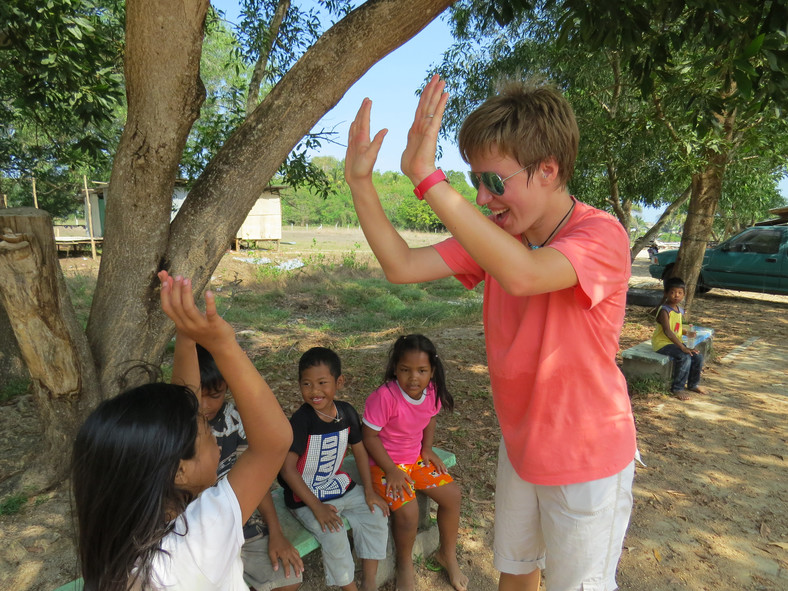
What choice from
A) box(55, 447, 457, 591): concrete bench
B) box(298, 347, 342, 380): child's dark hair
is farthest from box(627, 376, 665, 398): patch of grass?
box(298, 347, 342, 380): child's dark hair

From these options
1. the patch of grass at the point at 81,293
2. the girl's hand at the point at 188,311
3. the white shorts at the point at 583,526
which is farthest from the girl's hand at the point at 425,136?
the patch of grass at the point at 81,293

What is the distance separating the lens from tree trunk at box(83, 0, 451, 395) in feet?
8.84

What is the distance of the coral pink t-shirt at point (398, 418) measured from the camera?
8.55 feet

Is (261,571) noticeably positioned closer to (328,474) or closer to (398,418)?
(328,474)

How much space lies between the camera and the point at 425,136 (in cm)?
128

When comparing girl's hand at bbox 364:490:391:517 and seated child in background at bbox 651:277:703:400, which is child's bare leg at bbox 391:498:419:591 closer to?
girl's hand at bbox 364:490:391:517

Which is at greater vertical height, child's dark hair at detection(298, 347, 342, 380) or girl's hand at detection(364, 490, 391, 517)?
child's dark hair at detection(298, 347, 342, 380)

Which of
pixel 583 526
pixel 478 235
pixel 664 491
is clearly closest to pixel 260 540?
pixel 583 526

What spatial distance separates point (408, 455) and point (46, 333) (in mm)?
1913

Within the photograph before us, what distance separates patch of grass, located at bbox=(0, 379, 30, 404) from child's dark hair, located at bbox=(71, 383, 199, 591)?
408 centimetres

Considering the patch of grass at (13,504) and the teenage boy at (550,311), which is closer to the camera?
the teenage boy at (550,311)

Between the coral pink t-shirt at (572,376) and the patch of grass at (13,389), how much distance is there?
182 inches

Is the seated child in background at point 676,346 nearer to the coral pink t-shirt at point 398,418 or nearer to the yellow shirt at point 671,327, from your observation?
the yellow shirt at point 671,327

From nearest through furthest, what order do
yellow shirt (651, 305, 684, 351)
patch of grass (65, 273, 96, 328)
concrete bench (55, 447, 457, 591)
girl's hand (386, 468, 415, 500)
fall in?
concrete bench (55, 447, 457, 591)
girl's hand (386, 468, 415, 500)
yellow shirt (651, 305, 684, 351)
patch of grass (65, 273, 96, 328)
